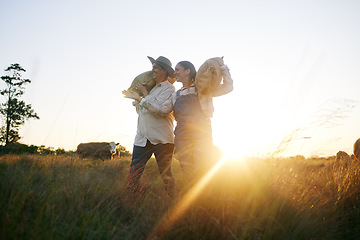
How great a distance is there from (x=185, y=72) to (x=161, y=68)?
0.65 meters

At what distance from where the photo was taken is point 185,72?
3.73 m

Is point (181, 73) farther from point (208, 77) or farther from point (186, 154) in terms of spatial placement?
point (186, 154)

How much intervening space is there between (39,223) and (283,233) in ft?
A: 6.24

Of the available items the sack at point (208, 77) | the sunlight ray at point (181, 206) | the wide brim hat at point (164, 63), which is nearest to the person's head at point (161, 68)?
the wide brim hat at point (164, 63)

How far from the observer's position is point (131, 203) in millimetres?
2760

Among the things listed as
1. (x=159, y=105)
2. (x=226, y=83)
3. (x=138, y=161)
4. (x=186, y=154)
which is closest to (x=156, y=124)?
(x=159, y=105)

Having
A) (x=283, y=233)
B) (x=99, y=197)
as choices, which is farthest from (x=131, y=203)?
(x=283, y=233)

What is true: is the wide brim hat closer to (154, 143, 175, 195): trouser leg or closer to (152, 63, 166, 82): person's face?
(152, 63, 166, 82): person's face

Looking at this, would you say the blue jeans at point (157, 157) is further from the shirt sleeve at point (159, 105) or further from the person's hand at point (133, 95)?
the person's hand at point (133, 95)

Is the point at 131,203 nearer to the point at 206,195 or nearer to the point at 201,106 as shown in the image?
the point at 206,195

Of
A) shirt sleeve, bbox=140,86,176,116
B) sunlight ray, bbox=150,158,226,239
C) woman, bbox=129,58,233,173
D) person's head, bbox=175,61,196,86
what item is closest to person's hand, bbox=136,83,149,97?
shirt sleeve, bbox=140,86,176,116

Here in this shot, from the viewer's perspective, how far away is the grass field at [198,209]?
6.34ft

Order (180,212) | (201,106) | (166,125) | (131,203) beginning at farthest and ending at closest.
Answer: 1. (166,125)
2. (201,106)
3. (131,203)
4. (180,212)

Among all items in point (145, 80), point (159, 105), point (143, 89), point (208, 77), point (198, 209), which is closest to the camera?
point (198, 209)
